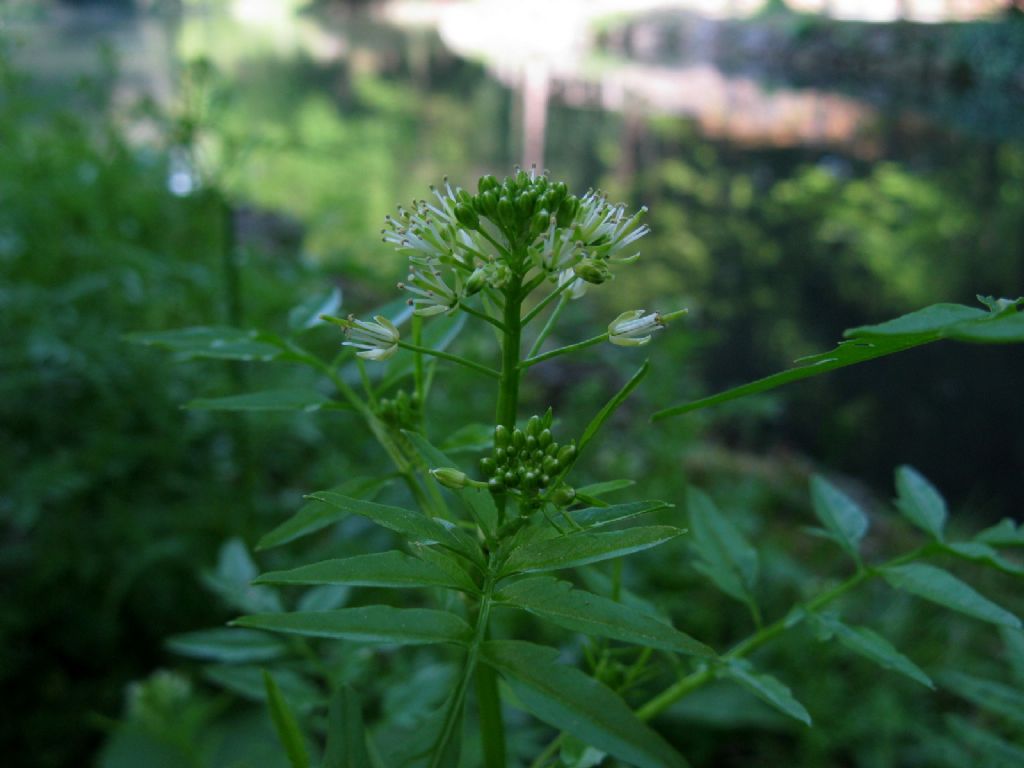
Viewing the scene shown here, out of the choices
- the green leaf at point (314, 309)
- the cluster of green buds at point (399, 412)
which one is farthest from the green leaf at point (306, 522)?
the green leaf at point (314, 309)

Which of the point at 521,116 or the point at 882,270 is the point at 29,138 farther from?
the point at 521,116

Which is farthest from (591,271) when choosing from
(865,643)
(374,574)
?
(865,643)

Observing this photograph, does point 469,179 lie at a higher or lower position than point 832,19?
lower

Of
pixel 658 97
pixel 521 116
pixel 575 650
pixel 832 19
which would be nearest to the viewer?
pixel 575 650

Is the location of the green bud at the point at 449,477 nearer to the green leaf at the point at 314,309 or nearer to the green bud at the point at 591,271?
the green bud at the point at 591,271

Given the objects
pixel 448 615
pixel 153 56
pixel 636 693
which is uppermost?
pixel 153 56

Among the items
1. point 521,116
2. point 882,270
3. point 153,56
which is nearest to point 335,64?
point 521,116

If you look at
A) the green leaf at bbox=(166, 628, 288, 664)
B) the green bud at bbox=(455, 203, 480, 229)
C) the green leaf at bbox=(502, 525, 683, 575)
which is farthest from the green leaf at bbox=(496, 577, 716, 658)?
the green leaf at bbox=(166, 628, 288, 664)

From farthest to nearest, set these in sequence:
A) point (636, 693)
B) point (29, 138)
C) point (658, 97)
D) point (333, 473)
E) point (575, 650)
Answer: point (658, 97) → point (29, 138) → point (333, 473) → point (575, 650) → point (636, 693)

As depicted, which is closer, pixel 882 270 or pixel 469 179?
pixel 882 270
